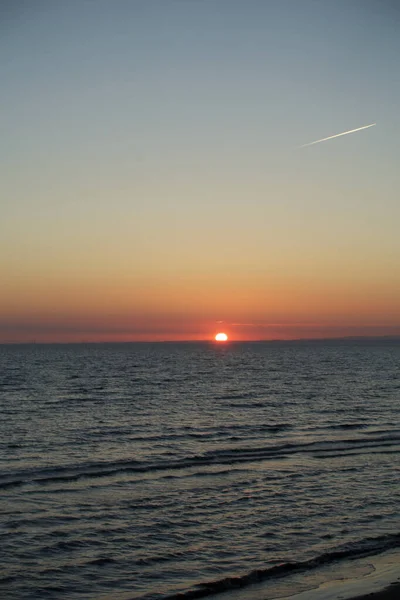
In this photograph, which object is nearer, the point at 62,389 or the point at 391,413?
the point at 391,413

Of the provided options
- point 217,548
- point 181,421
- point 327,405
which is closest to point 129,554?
point 217,548

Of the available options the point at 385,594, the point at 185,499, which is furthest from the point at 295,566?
the point at 185,499

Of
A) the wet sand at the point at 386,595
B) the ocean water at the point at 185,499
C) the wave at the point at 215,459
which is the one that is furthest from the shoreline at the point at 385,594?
the wave at the point at 215,459

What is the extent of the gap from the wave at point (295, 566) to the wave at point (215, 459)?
10.3 metres

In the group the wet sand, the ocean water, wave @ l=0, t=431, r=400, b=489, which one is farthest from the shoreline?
wave @ l=0, t=431, r=400, b=489

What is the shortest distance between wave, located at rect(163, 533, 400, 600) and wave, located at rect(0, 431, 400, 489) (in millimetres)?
10336

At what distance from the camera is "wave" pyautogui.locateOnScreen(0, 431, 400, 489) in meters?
23.4

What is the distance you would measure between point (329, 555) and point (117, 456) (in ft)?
45.9

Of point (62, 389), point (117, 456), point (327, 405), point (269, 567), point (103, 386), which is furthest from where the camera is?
point (103, 386)

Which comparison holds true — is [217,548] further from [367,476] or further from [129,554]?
[367,476]

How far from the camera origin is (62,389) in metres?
64.9

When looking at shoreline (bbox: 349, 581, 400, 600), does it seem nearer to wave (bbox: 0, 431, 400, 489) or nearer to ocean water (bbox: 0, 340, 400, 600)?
ocean water (bbox: 0, 340, 400, 600)

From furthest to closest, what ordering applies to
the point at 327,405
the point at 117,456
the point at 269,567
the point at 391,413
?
the point at 327,405
the point at 391,413
the point at 117,456
the point at 269,567

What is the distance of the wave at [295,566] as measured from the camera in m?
12.9
